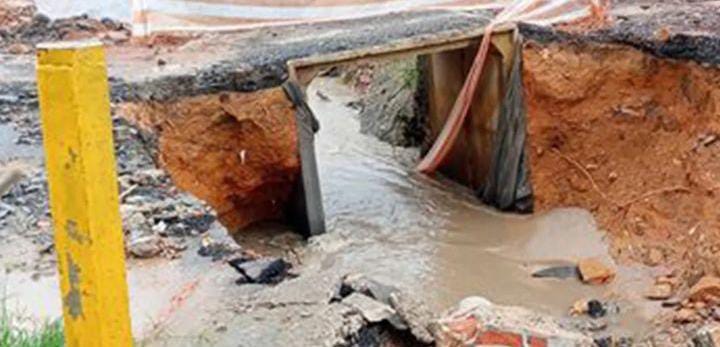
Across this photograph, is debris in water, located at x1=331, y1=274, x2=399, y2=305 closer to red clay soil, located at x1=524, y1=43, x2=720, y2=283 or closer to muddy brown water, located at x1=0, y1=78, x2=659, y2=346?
muddy brown water, located at x1=0, y1=78, x2=659, y2=346

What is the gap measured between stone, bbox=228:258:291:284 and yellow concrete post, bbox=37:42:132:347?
2200 millimetres

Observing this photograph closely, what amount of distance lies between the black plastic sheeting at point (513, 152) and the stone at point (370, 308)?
504 cm

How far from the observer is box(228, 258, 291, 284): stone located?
467 centimetres

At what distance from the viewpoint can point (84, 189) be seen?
7.43 feet

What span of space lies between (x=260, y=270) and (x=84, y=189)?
2.52 metres

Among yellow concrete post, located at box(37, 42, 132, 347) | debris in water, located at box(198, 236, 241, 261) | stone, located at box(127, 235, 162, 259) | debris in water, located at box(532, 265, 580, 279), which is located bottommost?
debris in water, located at box(532, 265, 580, 279)

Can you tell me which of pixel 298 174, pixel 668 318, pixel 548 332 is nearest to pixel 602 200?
pixel 668 318

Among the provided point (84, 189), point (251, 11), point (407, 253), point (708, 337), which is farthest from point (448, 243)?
point (84, 189)

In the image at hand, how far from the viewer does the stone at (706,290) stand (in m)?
6.56

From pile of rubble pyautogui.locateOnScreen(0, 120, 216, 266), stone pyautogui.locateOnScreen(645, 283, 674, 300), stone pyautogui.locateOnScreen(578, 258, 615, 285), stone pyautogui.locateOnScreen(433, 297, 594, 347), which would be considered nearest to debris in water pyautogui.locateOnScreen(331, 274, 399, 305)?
stone pyautogui.locateOnScreen(433, 297, 594, 347)

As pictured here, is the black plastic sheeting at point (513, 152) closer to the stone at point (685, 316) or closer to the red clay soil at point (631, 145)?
the red clay soil at point (631, 145)

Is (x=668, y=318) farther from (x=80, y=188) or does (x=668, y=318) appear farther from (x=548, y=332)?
(x=80, y=188)

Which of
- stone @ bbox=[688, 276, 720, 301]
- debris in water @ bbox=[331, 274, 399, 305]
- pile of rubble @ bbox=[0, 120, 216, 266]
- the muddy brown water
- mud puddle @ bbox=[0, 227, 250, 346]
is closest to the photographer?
mud puddle @ bbox=[0, 227, 250, 346]

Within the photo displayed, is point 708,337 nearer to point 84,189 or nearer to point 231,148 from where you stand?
point 84,189
